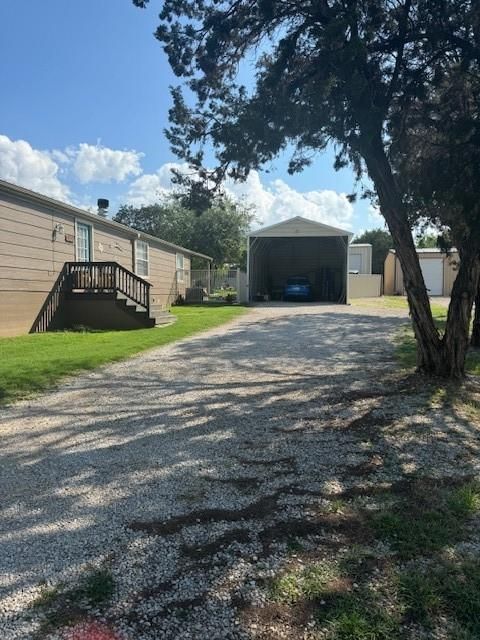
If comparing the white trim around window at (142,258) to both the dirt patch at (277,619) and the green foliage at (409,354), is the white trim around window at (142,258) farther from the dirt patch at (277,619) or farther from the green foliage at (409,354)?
the dirt patch at (277,619)

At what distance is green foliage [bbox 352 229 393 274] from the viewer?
43.1m

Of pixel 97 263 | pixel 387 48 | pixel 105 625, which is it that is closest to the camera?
pixel 105 625

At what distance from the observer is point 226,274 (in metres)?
34.3

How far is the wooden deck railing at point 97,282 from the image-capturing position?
13.7 m

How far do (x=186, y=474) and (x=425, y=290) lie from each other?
4.47 meters

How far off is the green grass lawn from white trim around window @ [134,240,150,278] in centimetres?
552

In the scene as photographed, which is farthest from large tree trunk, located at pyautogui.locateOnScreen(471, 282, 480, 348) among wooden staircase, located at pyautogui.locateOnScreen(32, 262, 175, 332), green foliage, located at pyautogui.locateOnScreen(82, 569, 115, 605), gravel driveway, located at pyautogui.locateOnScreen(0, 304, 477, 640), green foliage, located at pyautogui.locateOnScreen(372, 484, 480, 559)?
green foliage, located at pyautogui.locateOnScreen(82, 569, 115, 605)

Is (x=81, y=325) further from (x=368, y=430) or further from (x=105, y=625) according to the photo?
(x=105, y=625)

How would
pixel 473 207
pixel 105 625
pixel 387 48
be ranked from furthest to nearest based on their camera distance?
pixel 387 48
pixel 473 207
pixel 105 625

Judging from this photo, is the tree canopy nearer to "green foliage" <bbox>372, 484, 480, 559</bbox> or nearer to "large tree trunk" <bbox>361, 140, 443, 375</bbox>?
"large tree trunk" <bbox>361, 140, 443, 375</bbox>

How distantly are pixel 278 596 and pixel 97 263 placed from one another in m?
12.6

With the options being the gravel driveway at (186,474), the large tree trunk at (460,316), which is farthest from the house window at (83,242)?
the large tree trunk at (460,316)

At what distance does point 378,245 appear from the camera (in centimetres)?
4588

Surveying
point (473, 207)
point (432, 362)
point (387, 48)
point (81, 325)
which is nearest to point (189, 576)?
point (473, 207)
